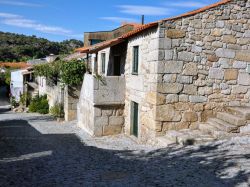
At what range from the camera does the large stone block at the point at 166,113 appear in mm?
10750

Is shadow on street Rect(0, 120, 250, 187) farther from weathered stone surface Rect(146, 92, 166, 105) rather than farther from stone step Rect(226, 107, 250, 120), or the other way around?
weathered stone surface Rect(146, 92, 166, 105)

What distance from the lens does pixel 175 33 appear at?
35.0 feet

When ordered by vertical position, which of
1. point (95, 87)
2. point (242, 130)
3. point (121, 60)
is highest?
point (121, 60)

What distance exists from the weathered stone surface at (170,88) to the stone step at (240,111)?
1.74 metres

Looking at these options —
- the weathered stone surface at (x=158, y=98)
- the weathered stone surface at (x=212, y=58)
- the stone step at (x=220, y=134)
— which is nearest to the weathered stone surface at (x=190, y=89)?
the weathered stone surface at (x=158, y=98)

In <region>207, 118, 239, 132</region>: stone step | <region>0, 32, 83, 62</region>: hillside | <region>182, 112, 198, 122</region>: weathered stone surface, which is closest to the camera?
<region>207, 118, 239, 132</region>: stone step

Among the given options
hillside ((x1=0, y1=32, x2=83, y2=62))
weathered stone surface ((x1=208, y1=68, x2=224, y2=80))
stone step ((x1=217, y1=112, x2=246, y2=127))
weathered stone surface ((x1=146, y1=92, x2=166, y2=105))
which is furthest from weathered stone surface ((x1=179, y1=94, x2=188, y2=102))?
hillside ((x1=0, y1=32, x2=83, y2=62))

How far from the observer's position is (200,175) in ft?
21.6

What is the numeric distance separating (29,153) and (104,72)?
7966 millimetres

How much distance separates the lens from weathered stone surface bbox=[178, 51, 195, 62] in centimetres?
1078

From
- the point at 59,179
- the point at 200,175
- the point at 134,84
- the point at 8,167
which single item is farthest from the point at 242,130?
the point at 8,167

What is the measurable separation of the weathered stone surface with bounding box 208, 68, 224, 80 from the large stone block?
1651mm

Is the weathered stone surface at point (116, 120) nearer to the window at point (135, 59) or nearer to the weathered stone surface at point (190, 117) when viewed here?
the window at point (135, 59)

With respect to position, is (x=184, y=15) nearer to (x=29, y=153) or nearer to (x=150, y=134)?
(x=150, y=134)
